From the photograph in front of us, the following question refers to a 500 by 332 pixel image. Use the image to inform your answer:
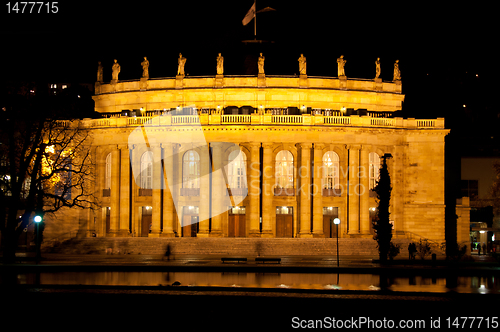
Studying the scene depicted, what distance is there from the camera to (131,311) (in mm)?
27547

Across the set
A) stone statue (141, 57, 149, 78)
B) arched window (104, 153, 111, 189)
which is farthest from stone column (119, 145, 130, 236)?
stone statue (141, 57, 149, 78)

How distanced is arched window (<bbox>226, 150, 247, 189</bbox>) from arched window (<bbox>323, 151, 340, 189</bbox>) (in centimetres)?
866

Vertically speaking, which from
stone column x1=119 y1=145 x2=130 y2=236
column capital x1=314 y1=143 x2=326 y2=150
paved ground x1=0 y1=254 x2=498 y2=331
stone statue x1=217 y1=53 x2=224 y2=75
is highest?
stone statue x1=217 y1=53 x2=224 y2=75

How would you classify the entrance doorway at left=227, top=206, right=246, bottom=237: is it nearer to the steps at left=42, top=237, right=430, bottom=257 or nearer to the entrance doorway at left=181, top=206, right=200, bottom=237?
the entrance doorway at left=181, top=206, right=200, bottom=237

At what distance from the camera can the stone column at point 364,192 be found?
2776 inches

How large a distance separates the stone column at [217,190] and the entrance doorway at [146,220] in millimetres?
8394

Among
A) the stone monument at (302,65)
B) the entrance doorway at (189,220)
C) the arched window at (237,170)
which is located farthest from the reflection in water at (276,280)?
the stone monument at (302,65)

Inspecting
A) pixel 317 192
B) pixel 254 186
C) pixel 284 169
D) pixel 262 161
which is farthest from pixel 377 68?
pixel 254 186

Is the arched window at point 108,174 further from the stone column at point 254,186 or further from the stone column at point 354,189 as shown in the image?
the stone column at point 354,189

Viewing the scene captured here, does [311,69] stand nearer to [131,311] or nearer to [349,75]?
[349,75]

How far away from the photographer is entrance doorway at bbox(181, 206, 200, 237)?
72.0 metres

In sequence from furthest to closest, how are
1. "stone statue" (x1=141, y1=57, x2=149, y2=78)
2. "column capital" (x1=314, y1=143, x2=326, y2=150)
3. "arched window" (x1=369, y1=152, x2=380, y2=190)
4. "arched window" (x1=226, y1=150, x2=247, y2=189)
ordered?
"stone statue" (x1=141, y1=57, x2=149, y2=78), "arched window" (x1=369, y1=152, x2=380, y2=190), "arched window" (x1=226, y1=150, x2=247, y2=189), "column capital" (x1=314, y1=143, x2=326, y2=150)

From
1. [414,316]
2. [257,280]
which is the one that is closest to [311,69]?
[257,280]

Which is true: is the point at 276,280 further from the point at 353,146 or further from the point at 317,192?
the point at 353,146
